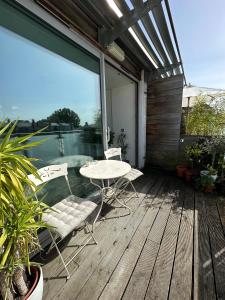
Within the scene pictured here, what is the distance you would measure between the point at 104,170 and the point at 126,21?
6.64 feet

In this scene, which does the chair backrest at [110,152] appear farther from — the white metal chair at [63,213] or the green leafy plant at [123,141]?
the green leafy plant at [123,141]

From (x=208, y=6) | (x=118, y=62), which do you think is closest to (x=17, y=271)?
(x=118, y=62)

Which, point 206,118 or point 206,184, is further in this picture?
point 206,118

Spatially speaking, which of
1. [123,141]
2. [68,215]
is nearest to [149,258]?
[68,215]

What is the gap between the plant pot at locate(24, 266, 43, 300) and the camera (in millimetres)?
873

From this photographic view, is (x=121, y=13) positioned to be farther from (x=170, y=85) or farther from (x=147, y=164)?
(x=147, y=164)

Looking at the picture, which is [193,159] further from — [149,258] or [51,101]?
[51,101]

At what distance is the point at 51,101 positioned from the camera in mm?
1616

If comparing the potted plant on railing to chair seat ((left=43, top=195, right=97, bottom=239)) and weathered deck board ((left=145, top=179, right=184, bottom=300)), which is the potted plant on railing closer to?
weathered deck board ((left=145, top=179, right=184, bottom=300))

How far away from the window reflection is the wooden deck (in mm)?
751

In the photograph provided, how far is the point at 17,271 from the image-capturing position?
0.88m

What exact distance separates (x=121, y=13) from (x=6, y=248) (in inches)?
105

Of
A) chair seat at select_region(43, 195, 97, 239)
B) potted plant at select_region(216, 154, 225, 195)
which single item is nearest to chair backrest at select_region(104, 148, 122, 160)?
chair seat at select_region(43, 195, 97, 239)

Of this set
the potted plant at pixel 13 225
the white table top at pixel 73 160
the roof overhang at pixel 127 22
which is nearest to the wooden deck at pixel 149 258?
the potted plant at pixel 13 225
